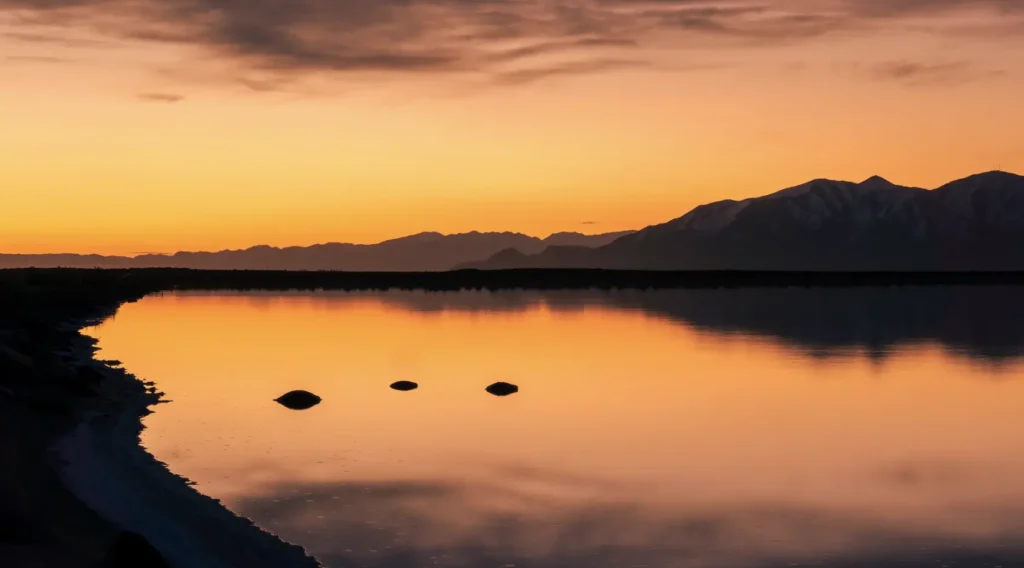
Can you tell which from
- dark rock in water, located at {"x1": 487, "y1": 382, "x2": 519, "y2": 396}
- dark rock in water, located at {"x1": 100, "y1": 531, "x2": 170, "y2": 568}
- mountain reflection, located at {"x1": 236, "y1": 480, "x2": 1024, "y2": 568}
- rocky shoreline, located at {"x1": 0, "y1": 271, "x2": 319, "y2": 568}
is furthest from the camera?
dark rock in water, located at {"x1": 487, "y1": 382, "x2": 519, "y2": 396}

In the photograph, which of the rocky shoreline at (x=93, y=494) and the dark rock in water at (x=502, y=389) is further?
the dark rock in water at (x=502, y=389)

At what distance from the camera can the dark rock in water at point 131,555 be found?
16.6 meters

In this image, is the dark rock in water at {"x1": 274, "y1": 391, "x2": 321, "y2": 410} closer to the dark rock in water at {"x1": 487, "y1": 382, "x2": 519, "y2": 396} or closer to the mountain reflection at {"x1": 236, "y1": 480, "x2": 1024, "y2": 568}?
the dark rock in water at {"x1": 487, "y1": 382, "x2": 519, "y2": 396}

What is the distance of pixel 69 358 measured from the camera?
5038 cm

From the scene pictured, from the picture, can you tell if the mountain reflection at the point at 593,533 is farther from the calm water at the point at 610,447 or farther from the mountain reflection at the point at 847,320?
the mountain reflection at the point at 847,320

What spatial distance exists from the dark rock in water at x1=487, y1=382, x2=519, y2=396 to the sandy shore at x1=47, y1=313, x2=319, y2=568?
48.8 ft

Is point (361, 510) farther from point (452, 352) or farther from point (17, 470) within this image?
point (452, 352)

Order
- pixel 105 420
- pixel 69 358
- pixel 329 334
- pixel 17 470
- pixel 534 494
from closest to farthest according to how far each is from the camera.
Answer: pixel 17 470
pixel 534 494
pixel 105 420
pixel 69 358
pixel 329 334

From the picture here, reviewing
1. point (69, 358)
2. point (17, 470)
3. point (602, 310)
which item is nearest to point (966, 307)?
point (602, 310)

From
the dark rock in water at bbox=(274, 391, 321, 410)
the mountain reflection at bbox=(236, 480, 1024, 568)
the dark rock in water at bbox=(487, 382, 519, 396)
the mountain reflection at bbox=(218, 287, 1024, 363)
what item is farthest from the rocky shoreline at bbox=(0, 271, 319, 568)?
the mountain reflection at bbox=(218, 287, 1024, 363)

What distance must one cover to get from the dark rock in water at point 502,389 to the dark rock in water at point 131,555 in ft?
93.7

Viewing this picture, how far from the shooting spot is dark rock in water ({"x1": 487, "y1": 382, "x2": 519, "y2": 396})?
45156mm

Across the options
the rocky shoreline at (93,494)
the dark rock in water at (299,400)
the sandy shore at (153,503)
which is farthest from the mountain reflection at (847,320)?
the sandy shore at (153,503)

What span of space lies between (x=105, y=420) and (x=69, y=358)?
17.9m
